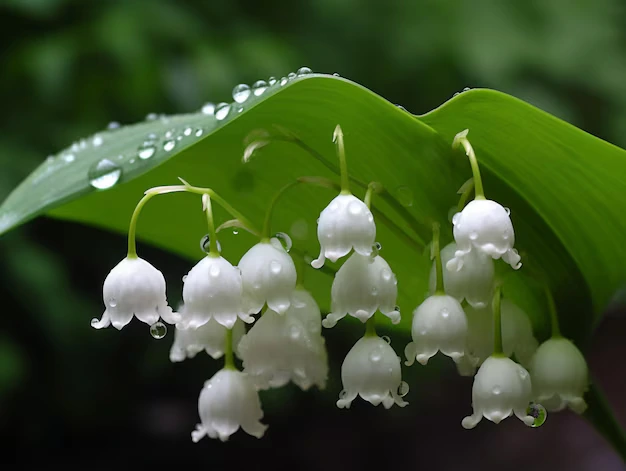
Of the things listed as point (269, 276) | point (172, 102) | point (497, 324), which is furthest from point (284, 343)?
point (172, 102)

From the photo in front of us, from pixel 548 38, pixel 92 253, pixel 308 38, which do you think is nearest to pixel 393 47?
pixel 308 38

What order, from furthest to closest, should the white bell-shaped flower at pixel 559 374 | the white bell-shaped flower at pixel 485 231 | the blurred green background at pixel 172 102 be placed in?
the blurred green background at pixel 172 102, the white bell-shaped flower at pixel 559 374, the white bell-shaped flower at pixel 485 231

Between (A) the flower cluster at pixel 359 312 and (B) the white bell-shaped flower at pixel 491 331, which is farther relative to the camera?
(B) the white bell-shaped flower at pixel 491 331

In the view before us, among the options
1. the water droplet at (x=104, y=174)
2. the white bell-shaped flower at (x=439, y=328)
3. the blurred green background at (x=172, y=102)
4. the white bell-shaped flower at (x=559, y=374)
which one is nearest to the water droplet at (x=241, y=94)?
the water droplet at (x=104, y=174)

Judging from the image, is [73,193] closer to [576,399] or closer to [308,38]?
[576,399]

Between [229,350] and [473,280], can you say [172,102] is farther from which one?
[473,280]

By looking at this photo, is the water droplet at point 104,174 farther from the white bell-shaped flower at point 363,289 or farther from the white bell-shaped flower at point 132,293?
the white bell-shaped flower at point 363,289

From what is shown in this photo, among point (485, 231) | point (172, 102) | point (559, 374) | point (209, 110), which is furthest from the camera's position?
point (172, 102)
